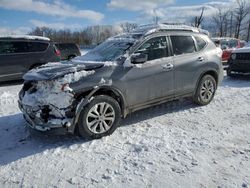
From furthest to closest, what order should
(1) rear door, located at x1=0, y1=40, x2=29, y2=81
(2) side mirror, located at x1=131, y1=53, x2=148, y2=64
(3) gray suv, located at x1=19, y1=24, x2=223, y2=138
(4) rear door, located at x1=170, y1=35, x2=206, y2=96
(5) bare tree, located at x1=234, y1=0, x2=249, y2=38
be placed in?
(5) bare tree, located at x1=234, y1=0, x2=249, y2=38, (1) rear door, located at x1=0, y1=40, x2=29, y2=81, (4) rear door, located at x1=170, y1=35, x2=206, y2=96, (2) side mirror, located at x1=131, y1=53, x2=148, y2=64, (3) gray suv, located at x1=19, y1=24, x2=223, y2=138

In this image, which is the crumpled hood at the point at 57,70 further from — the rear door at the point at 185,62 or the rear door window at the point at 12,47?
the rear door window at the point at 12,47

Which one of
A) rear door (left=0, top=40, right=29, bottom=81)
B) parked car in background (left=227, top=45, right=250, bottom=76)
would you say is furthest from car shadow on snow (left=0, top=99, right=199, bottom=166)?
parked car in background (left=227, top=45, right=250, bottom=76)

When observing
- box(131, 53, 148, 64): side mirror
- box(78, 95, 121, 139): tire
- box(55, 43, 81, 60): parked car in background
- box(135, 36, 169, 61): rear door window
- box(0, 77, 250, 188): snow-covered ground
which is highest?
box(135, 36, 169, 61): rear door window

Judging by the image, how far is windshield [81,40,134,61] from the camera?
5488mm

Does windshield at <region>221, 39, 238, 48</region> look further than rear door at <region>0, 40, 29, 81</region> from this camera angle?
Yes

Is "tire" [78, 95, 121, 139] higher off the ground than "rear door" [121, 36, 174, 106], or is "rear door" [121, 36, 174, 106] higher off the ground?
"rear door" [121, 36, 174, 106]

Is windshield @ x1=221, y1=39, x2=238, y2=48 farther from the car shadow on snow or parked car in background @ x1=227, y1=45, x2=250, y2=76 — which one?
the car shadow on snow

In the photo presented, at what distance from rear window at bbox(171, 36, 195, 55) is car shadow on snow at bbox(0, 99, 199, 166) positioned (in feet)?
4.50

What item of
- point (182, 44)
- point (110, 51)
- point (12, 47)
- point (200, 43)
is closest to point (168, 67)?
point (182, 44)

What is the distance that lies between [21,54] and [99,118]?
7.21m

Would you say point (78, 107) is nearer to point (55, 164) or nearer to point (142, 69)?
point (55, 164)

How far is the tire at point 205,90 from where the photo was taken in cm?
667

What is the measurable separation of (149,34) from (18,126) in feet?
10.2

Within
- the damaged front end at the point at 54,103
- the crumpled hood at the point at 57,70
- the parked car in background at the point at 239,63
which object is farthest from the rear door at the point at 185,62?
the parked car in background at the point at 239,63
